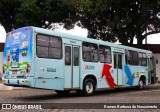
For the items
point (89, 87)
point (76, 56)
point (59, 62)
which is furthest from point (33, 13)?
point (59, 62)

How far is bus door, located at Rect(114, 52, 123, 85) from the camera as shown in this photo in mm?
20938

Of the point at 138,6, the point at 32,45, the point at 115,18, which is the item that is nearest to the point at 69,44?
the point at 32,45

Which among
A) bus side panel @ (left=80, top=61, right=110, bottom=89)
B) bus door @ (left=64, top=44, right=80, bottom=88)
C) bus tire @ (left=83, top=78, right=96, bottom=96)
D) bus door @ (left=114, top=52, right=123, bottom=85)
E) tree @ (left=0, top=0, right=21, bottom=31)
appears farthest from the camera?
tree @ (left=0, top=0, right=21, bottom=31)

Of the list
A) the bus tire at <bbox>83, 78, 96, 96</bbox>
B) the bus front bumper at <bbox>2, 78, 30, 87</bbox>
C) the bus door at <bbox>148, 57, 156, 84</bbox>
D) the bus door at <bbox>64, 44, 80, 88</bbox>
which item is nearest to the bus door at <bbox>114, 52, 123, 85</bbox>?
the bus tire at <bbox>83, 78, 96, 96</bbox>

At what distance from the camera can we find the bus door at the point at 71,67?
17.2 m

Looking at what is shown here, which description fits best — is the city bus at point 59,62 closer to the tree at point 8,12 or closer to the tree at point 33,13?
the tree at point 33,13

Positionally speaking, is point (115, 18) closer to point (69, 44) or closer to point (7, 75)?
point (69, 44)

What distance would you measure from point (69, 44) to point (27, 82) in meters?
3.17

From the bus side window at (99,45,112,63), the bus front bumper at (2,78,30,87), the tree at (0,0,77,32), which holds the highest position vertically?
the tree at (0,0,77,32)

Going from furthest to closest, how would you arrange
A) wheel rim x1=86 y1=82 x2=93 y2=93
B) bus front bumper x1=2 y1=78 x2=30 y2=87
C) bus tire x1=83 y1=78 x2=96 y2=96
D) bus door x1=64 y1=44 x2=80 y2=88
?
wheel rim x1=86 y1=82 x2=93 y2=93, bus tire x1=83 y1=78 x2=96 y2=96, bus door x1=64 y1=44 x2=80 y2=88, bus front bumper x1=2 y1=78 x2=30 y2=87

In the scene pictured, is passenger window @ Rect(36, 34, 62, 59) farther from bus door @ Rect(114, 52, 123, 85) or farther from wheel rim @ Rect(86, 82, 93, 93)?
bus door @ Rect(114, 52, 123, 85)

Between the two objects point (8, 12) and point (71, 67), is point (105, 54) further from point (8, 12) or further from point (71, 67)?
point (8, 12)

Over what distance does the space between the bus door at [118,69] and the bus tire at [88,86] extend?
232cm

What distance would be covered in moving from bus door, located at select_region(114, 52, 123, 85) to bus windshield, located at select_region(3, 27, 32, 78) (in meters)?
6.59
